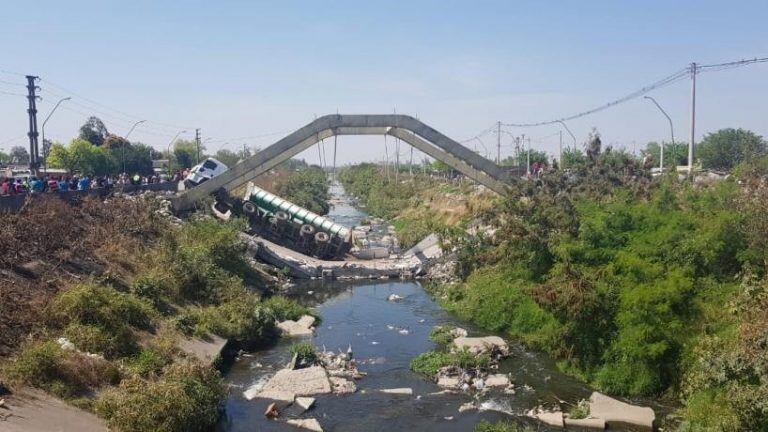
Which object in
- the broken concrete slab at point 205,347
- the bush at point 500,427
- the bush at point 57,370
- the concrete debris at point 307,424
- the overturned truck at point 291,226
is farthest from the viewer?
the overturned truck at point 291,226

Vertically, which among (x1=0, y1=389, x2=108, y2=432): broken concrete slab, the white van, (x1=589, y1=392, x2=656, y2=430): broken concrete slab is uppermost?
the white van

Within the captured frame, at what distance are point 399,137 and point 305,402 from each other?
22.1 metres

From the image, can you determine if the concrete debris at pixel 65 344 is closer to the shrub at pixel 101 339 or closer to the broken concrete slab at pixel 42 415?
the shrub at pixel 101 339

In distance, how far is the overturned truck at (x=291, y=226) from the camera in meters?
38.8

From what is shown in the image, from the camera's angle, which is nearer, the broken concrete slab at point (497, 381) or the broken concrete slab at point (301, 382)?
the broken concrete slab at point (301, 382)

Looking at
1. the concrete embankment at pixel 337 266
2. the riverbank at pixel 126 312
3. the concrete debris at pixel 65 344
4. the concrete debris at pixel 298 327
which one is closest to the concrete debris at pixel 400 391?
the riverbank at pixel 126 312

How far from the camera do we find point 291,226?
4012 centimetres

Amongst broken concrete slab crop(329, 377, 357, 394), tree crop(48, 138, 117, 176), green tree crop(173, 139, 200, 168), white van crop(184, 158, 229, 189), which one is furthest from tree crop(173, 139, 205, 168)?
broken concrete slab crop(329, 377, 357, 394)

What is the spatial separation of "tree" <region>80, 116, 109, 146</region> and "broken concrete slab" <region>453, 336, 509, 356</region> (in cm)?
7435

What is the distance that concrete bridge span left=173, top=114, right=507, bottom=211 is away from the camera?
3619cm

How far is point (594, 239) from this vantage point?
21.4 m

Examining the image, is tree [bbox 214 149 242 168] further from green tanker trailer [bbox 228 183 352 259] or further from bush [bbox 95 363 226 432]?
bush [bbox 95 363 226 432]

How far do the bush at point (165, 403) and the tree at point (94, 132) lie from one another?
7653 cm

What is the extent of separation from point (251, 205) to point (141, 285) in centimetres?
2001
